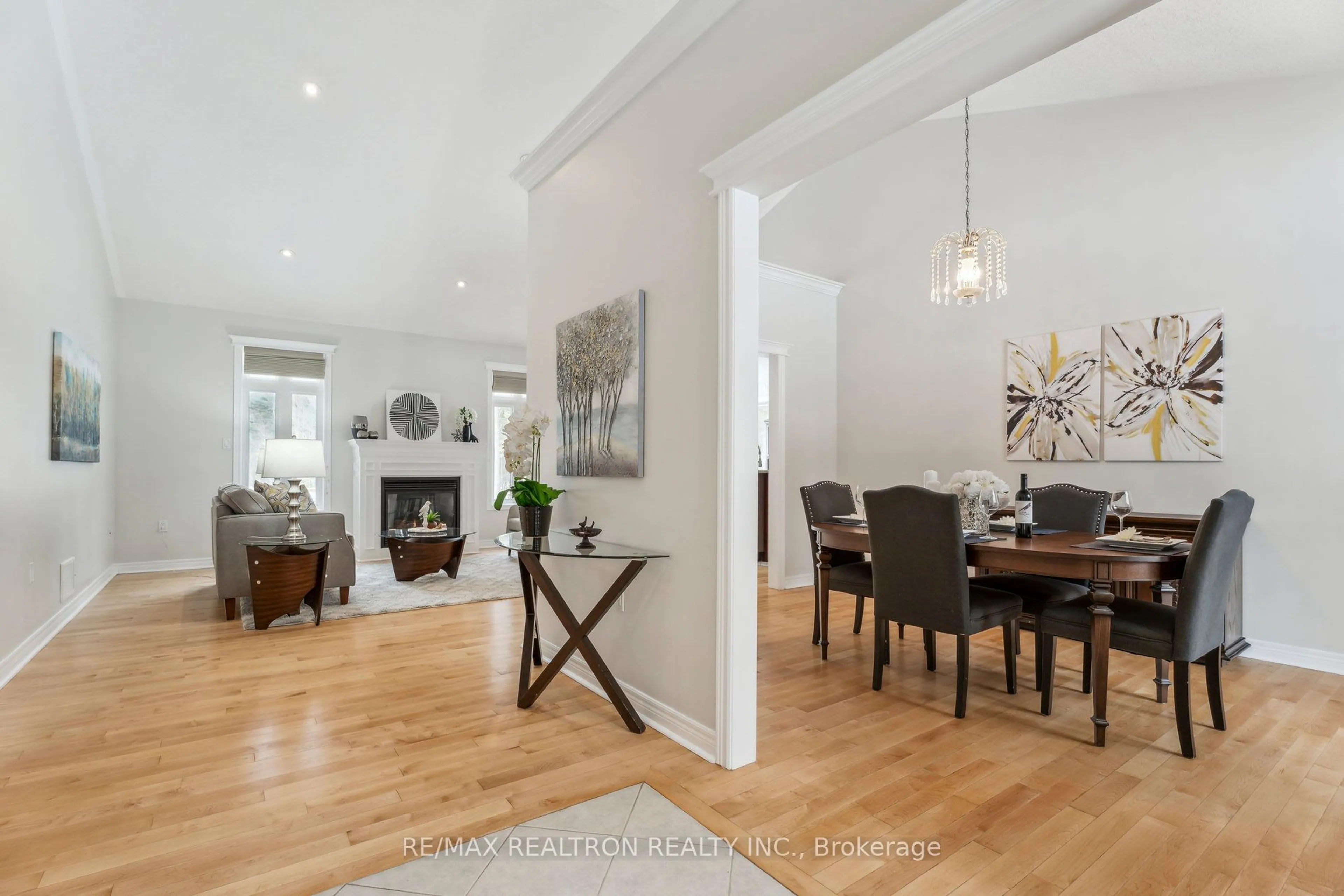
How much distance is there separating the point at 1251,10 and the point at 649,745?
13.7ft

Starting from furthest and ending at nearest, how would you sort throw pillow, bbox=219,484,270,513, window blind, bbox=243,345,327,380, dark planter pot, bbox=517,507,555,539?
window blind, bbox=243,345,327,380 < throw pillow, bbox=219,484,270,513 < dark planter pot, bbox=517,507,555,539

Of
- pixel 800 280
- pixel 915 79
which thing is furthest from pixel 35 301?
pixel 800 280

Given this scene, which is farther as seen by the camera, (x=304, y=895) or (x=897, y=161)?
(x=897, y=161)

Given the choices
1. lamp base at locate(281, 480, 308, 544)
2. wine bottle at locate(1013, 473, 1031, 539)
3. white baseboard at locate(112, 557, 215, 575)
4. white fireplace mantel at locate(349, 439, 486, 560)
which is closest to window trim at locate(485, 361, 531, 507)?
white fireplace mantel at locate(349, 439, 486, 560)

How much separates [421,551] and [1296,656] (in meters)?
5.86

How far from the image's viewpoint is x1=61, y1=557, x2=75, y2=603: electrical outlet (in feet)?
13.7

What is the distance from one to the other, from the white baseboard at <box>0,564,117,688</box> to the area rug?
948 millimetres

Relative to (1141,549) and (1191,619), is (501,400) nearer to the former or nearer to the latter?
(1141,549)

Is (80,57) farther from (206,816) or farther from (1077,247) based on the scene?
(1077,247)

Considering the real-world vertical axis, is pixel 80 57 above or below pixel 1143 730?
above

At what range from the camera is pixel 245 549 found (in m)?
4.36

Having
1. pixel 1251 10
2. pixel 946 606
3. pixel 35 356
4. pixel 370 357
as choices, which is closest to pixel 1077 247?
pixel 1251 10

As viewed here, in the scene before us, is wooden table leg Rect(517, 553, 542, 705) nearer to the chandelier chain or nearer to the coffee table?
the coffee table

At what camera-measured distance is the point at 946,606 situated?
2.74 meters
